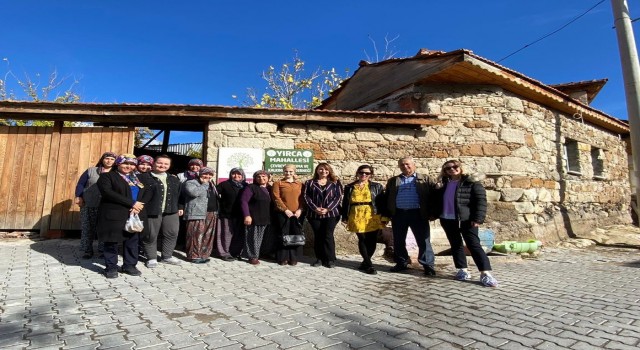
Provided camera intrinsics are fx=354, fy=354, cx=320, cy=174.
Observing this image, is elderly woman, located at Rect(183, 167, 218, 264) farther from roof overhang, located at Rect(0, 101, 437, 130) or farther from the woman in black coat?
roof overhang, located at Rect(0, 101, 437, 130)

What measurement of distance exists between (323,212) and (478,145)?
3.89m

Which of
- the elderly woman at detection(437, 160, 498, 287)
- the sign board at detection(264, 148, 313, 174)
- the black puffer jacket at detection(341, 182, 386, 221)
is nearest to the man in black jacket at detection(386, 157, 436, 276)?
the black puffer jacket at detection(341, 182, 386, 221)

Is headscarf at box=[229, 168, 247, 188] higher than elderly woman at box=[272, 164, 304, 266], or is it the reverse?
A: headscarf at box=[229, 168, 247, 188]

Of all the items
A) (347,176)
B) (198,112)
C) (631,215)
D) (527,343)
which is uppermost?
(198,112)

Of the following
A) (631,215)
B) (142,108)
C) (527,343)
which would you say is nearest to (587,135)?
(631,215)

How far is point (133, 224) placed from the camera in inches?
164

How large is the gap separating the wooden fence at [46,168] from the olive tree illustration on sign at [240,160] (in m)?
1.94

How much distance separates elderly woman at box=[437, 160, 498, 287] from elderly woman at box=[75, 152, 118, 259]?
4.56 m

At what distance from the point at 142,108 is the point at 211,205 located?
238 centimetres

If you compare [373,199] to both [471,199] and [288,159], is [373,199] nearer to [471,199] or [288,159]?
[471,199]

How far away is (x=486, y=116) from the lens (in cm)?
724

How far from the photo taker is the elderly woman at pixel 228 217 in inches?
212

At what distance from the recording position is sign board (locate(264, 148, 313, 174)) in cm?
638

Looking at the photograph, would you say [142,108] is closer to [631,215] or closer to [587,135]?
[587,135]
